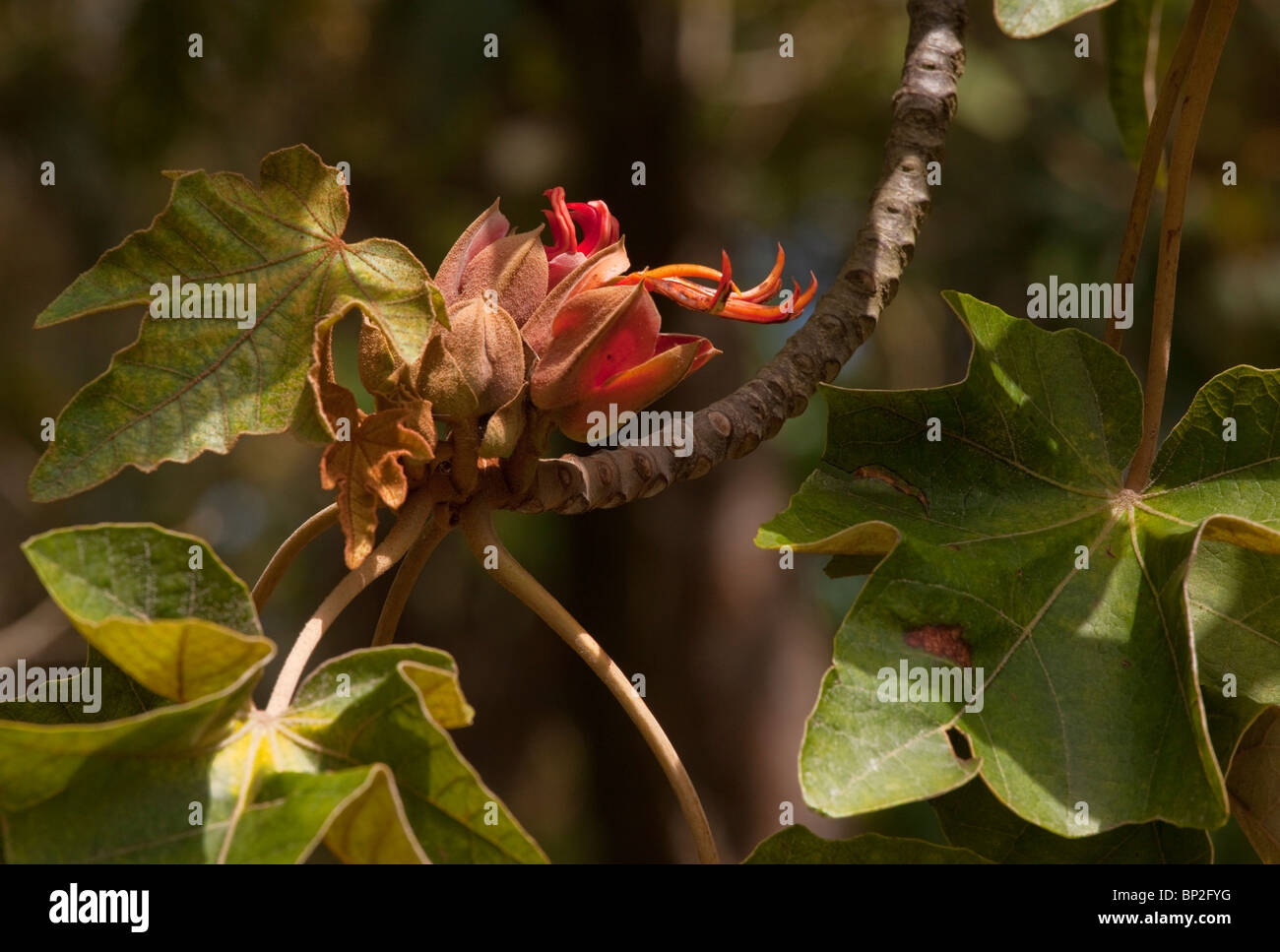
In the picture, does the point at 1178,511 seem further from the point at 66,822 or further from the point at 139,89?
the point at 139,89

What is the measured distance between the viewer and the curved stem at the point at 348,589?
2.88ft

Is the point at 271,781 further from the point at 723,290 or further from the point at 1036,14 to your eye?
the point at 1036,14

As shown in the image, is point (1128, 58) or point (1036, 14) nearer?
point (1036, 14)

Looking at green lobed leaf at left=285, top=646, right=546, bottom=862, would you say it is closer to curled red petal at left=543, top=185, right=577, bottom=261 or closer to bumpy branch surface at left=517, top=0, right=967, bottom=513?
bumpy branch surface at left=517, top=0, right=967, bottom=513

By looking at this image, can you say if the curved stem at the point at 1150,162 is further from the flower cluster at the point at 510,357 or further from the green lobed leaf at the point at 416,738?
the green lobed leaf at the point at 416,738

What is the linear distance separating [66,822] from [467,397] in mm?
438

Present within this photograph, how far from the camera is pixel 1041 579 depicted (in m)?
1.05

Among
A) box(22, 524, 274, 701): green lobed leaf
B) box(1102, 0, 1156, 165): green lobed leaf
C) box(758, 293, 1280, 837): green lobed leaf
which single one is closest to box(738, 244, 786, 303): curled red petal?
box(758, 293, 1280, 837): green lobed leaf

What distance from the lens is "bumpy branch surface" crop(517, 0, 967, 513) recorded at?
45.5 inches

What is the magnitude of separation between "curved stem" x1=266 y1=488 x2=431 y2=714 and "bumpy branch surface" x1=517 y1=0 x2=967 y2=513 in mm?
115

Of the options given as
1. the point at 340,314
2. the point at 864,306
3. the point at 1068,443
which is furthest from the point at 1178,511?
the point at 340,314

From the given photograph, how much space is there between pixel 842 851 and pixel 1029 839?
206 mm

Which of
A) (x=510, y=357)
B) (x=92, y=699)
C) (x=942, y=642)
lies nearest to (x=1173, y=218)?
(x=942, y=642)

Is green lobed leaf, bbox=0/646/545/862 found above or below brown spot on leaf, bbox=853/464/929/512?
below
